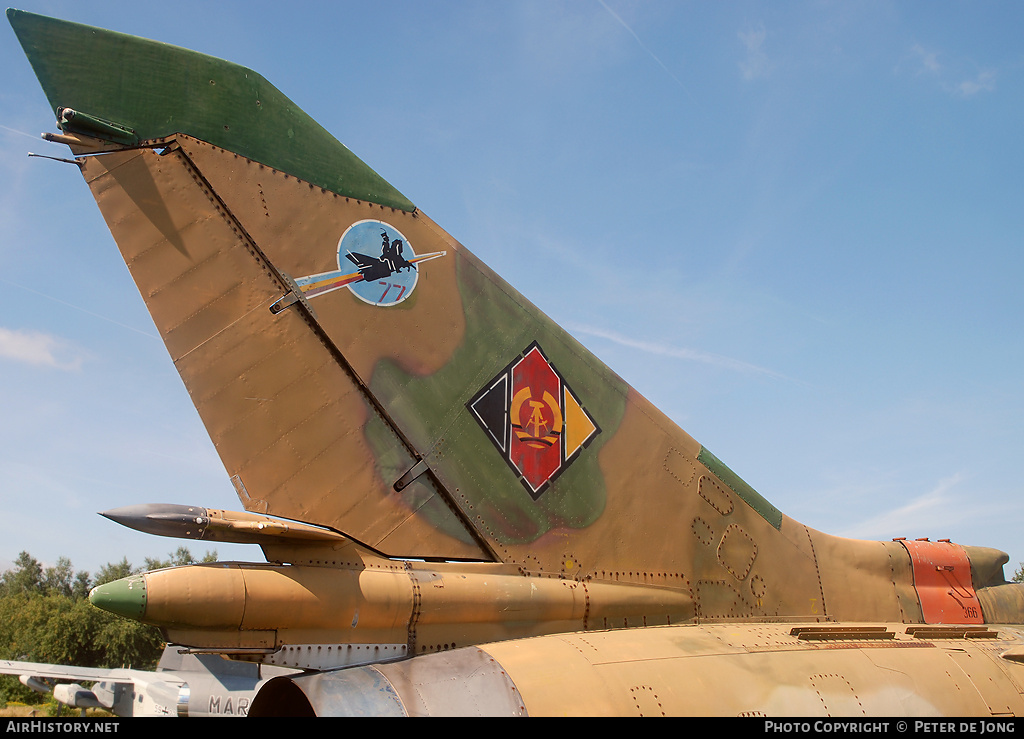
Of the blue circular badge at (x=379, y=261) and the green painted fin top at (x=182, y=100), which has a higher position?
the green painted fin top at (x=182, y=100)

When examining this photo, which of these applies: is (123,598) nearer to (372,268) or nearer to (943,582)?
(372,268)

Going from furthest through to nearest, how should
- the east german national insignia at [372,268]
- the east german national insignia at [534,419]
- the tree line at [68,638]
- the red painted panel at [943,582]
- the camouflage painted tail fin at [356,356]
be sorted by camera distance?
the tree line at [68,638] < the red painted panel at [943,582] < the east german national insignia at [534,419] < the east german national insignia at [372,268] < the camouflage painted tail fin at [356,356]

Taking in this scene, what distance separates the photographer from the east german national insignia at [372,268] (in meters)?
5.37

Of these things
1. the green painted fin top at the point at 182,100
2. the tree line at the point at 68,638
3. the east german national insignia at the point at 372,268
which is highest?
the green painted fin top at the point at 182,100

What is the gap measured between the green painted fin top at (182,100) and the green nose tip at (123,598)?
3.04 meters

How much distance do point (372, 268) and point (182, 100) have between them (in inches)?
71.2

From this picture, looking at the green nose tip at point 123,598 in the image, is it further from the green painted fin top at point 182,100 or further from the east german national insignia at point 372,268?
the green painted fin top at point 182,100

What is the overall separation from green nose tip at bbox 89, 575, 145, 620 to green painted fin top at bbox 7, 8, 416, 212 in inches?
120

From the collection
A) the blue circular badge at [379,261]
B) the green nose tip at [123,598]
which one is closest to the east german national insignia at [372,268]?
the blue circular badge at [379,261]

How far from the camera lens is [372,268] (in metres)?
5.52

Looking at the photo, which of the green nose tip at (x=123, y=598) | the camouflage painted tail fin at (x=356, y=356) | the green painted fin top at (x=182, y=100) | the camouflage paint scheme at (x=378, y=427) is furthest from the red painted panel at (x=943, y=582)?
the green nose tip at (x=123, y=598)

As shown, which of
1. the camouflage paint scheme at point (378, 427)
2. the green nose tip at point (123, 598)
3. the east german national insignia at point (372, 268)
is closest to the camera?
the green nose tip at point (123, 598)

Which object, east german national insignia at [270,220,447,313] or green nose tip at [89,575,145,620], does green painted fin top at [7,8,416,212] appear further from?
green nose tip at [89,575,145,620]

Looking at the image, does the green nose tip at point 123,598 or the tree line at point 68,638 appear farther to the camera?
the tree line at point 68,638
